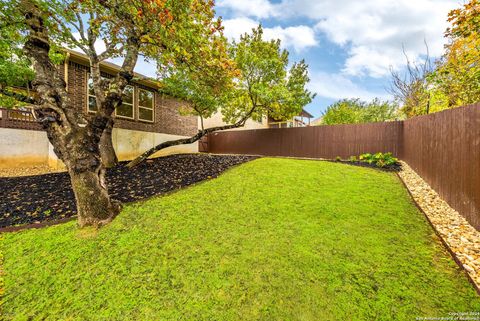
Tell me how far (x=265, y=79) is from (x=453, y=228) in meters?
8.70

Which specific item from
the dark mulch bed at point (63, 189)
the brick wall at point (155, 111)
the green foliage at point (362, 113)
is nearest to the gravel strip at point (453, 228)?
the dark mulch bed at point (63, 189)

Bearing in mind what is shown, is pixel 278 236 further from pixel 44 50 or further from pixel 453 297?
pixel 44 50

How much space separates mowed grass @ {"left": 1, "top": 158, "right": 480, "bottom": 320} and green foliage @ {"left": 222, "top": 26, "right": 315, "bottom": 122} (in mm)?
6374

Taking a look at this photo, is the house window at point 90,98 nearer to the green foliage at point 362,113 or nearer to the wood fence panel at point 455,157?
the wood fence panel at point 455,157

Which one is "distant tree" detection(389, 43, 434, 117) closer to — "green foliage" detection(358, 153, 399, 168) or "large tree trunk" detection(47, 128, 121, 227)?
"green foliage" detection(358, 153, 399, 168)

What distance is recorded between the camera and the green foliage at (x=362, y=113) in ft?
63.1

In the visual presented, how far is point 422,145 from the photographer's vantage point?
5.69 metres

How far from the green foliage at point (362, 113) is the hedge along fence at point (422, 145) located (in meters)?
9.01

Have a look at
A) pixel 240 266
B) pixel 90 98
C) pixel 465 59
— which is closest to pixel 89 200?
pixel 240 266

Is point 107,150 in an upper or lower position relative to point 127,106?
lower

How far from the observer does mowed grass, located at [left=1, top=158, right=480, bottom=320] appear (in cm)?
196

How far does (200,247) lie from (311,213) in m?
2.12

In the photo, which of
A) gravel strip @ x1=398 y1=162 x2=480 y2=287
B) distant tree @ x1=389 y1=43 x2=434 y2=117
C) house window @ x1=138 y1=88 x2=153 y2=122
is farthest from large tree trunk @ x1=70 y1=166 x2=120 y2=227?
distant tree @ x1=389 y1=43 x2=434 y2=117

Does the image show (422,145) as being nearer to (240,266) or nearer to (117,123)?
(240,266)
